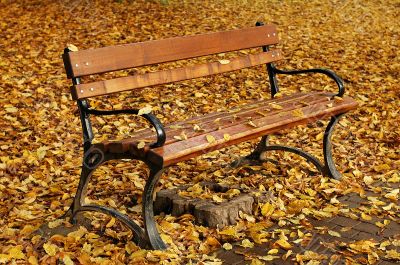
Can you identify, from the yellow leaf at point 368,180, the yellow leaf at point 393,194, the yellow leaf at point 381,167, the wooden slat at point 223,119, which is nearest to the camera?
the wooden slat at point 223,119

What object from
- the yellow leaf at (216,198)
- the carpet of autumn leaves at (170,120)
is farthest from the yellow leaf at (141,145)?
the yellow leaf at (216,198)

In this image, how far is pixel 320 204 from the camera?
3883 millimetres

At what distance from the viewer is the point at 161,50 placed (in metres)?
3.76

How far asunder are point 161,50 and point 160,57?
0.05 m

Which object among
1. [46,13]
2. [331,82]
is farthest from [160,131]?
[46,13]

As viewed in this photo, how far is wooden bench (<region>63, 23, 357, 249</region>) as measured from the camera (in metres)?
3.07

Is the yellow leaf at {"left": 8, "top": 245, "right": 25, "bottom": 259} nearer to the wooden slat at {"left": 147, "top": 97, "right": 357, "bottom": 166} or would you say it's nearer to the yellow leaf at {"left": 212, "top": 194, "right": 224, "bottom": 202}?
the wooden slat at {"left": 147, "top": 97, "right": 357, "bottom": 166}

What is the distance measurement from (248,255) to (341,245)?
0.59 m

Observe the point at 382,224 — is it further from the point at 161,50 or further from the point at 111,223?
the point at 161,50

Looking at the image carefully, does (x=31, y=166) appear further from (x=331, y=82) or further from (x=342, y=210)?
(x=331, y=82)

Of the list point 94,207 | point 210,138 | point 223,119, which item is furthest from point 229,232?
point 94,207

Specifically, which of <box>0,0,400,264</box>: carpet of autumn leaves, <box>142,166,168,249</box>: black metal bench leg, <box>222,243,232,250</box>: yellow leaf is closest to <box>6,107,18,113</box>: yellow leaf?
<box>0,0,400,264</box>: carpet of autumn leaves

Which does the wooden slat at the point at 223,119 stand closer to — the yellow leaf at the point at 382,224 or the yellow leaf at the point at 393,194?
the yellow leaf at the point at 393,194

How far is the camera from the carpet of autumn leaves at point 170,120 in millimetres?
3322
